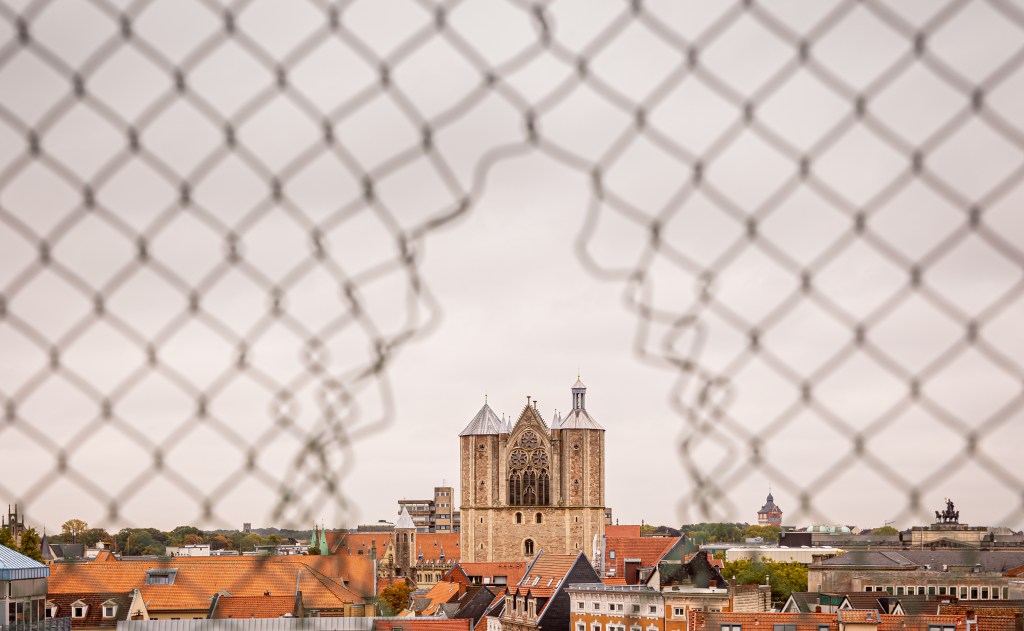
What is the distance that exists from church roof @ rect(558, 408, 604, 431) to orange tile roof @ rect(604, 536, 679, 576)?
15041 millimetres

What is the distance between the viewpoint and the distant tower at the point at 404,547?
268 feet

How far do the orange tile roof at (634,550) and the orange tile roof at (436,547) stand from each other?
143 feet

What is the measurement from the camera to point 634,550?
41594 millimetres

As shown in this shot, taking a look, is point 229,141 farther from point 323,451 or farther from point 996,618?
point 996,618

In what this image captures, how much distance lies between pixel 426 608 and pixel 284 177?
1646 inches

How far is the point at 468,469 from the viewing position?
58938 millimetres

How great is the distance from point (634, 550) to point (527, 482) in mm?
17511

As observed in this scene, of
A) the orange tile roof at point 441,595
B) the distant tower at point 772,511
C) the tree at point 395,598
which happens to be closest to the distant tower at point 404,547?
the tree at point 395,598

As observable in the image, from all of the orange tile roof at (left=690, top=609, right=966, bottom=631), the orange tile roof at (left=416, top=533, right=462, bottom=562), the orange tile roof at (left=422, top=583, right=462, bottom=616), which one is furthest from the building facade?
the orange tile roof at (left=690, top=609, right=966, bottom=631)

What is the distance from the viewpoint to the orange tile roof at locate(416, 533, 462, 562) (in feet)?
281

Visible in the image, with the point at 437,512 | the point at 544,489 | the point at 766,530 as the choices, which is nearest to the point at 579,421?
the point at 544,489

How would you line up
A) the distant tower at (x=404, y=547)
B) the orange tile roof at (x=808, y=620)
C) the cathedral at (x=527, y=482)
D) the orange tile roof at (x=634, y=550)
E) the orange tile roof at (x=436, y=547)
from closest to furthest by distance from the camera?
the orange tile roof at (x=808, y=620) → the orange tile roof at (x=634, y=550) → the cathedral at (x=527, y=482) → the distant tower at (x=404, y=547) → the orange tile roof at (x=436, y=547)

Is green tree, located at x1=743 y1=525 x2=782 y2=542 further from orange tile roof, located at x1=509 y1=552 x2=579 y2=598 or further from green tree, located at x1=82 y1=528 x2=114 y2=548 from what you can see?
orange tile roof, located at x1=509 y1=552 x2=579 y2=598

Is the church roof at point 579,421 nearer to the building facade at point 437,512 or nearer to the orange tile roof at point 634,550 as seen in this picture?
the orange tile roof at point 634,550
